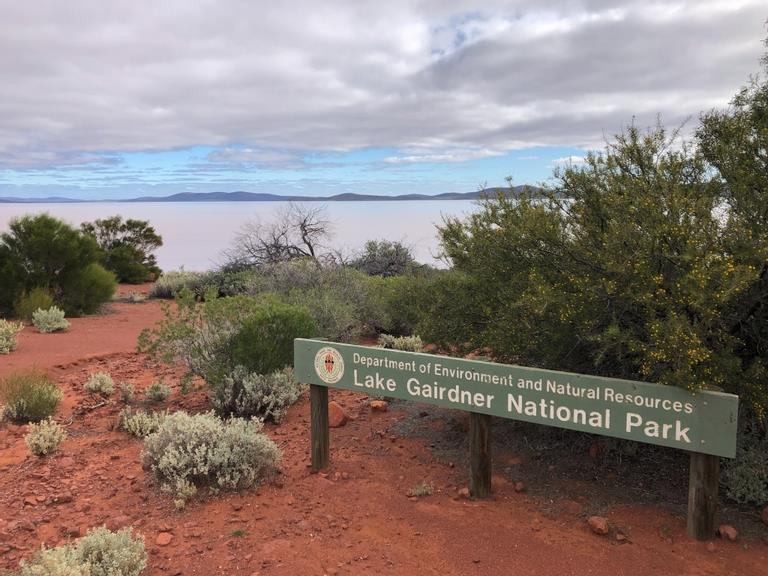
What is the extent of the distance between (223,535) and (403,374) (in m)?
1.63

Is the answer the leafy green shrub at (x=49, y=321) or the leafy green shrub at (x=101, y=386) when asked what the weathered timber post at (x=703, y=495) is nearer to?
the leafy green shrub at (x=101, y=386)

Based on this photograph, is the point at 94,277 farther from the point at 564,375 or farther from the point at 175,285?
the point at 564,375

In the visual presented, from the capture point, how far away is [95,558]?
11.8ft

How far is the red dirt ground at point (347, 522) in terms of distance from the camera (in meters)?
3.67

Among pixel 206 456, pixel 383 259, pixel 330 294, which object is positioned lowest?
pixel 206 456

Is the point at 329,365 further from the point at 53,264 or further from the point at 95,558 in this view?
the point at 53,264

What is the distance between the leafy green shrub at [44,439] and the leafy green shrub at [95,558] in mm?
2213

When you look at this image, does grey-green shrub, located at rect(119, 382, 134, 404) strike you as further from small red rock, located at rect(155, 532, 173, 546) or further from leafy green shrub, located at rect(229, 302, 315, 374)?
small red rock, located at rect(155, 532, 173, 546)

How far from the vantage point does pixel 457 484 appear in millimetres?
4809

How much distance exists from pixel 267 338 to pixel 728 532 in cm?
485

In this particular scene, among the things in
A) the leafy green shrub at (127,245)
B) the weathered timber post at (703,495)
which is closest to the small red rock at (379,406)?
the weathered timber post at (703,495)

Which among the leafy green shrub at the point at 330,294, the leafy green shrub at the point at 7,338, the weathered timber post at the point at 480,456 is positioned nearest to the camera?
the weathered timber post at the point at 480,456

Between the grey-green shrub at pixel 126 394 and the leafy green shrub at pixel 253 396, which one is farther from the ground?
the leafy green shrub at pixel 253 396

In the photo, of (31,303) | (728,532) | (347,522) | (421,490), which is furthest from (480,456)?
(31,303)
